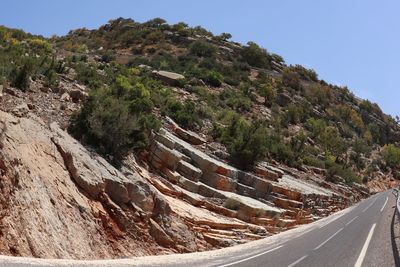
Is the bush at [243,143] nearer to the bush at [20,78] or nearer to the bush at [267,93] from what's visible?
the bush at [20,78]

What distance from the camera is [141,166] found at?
2017cm

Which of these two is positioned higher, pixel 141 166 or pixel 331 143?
pixel 331 143

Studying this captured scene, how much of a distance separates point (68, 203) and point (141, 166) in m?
7.15

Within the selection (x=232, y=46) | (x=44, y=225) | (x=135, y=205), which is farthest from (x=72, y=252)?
(x=232, y=46)

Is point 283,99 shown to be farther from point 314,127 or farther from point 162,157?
point 162,157

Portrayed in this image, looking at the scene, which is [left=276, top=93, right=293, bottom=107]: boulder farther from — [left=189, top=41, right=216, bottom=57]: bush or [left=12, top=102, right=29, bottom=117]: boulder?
[left=12, top=102, right=29, bottom=117]: boulder

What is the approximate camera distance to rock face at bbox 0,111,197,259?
11227 mm

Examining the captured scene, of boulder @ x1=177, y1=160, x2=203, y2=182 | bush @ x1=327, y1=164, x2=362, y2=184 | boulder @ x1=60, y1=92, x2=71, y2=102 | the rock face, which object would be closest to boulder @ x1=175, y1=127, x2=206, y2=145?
boulder @ x1=177, y1=160, x2=203, y2=182

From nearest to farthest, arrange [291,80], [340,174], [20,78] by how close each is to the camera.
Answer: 1. [20,78]
2. [340,174]
3. [291,80]

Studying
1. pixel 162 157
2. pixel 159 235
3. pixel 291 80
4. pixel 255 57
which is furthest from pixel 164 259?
pixel 255 57

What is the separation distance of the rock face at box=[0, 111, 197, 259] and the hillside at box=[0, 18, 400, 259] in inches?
1.6

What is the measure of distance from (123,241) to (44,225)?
3362 mm

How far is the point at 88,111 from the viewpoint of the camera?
17.9m

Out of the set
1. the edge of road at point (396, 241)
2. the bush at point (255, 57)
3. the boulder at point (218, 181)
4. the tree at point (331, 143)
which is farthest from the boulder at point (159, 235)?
the bush at point (255, 57)
